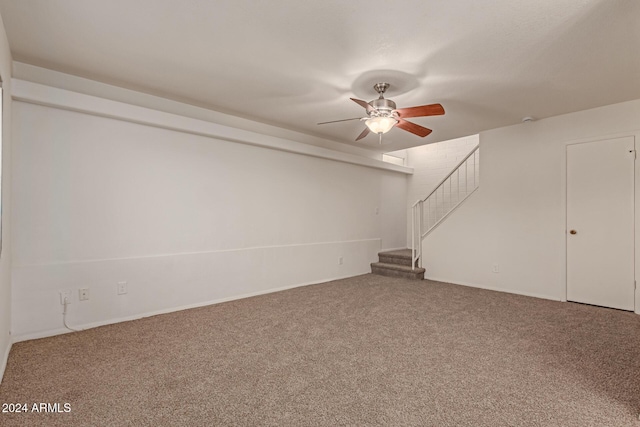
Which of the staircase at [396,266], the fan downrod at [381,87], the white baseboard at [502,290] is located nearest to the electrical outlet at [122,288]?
the fan downrod at [381,87]

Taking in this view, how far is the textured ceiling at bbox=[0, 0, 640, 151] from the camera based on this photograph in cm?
203

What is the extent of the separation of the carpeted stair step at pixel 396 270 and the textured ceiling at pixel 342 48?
2837 millimetres

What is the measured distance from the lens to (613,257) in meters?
3.76

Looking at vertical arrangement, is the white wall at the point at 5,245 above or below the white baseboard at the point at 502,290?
above

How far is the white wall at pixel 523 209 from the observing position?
4.02 metres

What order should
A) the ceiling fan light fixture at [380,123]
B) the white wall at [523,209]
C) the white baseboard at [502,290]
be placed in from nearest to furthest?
the ceiling fan light fixture at [380,123]
the white wall at [523,209]
the white baseboard at [502,290]

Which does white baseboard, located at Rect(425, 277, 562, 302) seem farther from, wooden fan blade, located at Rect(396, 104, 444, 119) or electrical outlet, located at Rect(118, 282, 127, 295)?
electrical outlet, located at Rect(118, 282, 127, 295)

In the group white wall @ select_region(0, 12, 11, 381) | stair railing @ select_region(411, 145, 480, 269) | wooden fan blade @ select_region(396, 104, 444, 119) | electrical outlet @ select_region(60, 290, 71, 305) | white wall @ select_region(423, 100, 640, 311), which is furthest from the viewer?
stair railing @ select_region(411, 145, 480, 269)

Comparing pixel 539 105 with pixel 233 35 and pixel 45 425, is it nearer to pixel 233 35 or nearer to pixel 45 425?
pixel 233 35

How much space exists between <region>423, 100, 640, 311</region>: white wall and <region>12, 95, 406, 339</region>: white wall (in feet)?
7.28

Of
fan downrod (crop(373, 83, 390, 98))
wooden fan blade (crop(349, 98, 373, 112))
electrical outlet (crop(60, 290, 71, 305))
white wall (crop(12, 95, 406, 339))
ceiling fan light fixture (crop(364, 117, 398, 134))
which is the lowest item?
electrical outlet (crop(60, 290, 71, 305))

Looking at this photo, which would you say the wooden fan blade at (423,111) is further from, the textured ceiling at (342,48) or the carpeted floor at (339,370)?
the carpeted floor at (339,370)

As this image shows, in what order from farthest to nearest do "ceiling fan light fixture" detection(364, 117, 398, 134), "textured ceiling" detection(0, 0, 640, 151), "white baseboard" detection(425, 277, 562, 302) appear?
"white baseboard" detection(425, 277, 562, 302) < "ceiling fan light fixture" detection(364, 117, 398, 134) < "textured ceiling" detection(0, 0, 640, 151)

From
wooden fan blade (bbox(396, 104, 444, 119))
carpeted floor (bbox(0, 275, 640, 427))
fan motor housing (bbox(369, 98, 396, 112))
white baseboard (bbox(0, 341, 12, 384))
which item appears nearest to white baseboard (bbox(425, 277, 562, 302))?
carpeted floor (bbox(0, 275, 640, 427))
